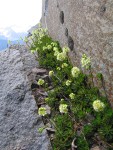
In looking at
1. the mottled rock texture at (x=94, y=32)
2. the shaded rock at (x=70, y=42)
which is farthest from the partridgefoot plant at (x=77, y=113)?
the shaded rock at (x=70, y=42)

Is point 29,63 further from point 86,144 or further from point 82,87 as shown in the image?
point 86,144

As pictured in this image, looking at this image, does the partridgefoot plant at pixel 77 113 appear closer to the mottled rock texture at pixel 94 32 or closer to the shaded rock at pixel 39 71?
the mottled rock texture at pixel 94 32

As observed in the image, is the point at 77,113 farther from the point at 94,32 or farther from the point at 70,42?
the point at 70,42

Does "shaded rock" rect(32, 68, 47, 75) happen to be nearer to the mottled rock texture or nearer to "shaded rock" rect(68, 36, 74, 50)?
the mottled rock texture

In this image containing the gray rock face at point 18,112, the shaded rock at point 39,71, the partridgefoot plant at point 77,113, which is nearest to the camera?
the partridgefoot plant at point 77,113

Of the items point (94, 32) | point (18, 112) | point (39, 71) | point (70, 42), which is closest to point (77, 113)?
point (18, 112)
